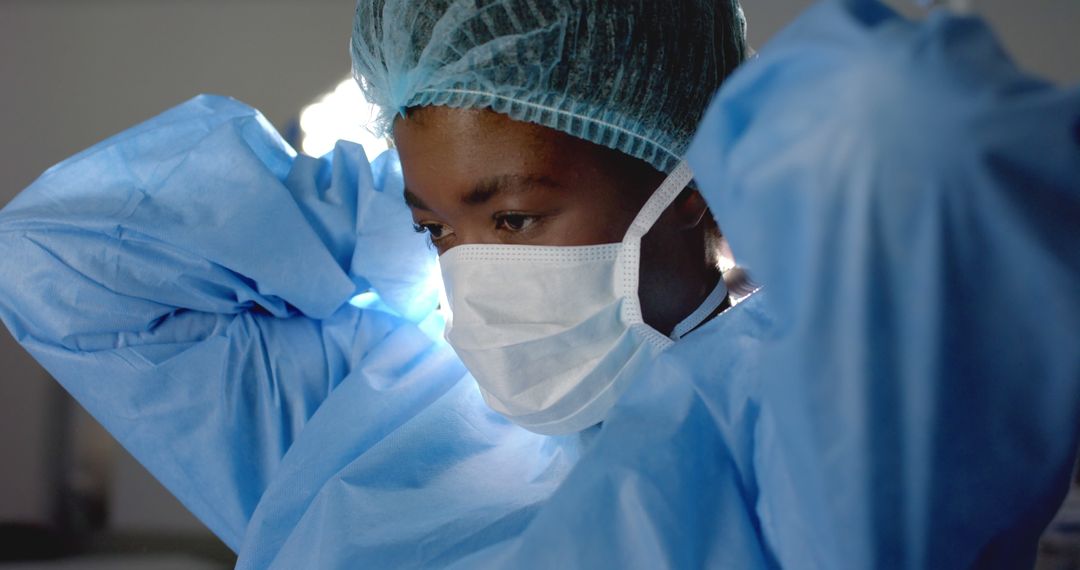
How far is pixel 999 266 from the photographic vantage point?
0.59m

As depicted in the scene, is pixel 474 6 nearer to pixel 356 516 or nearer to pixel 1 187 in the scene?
pixel 356 516

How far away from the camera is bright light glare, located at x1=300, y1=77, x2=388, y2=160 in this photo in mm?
1457

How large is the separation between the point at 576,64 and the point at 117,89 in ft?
7.41

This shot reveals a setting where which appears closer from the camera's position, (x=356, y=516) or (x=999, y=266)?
(x=999, y=266)

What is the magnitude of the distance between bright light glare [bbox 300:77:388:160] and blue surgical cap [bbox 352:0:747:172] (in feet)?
0.88

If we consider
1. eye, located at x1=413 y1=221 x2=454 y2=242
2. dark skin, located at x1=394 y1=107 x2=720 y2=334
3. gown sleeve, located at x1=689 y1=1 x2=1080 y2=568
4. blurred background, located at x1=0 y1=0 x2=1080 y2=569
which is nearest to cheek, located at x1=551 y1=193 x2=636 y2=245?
dark skin, located at x1=394 y1=107 x2=720 y2=334

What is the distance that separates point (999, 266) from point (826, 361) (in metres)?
0.12

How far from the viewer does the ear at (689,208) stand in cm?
107

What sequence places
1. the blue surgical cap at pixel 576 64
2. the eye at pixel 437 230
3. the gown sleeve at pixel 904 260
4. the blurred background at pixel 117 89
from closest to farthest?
the gown sleeve at pixel 904 260, the blue surgical cap at pixel 576 64, the eye at pixel 437 230, the blurred background at pixel 117 89

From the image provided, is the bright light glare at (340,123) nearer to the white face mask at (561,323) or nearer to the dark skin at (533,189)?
the dark skin at (533,189)

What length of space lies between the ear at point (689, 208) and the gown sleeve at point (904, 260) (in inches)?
15.9

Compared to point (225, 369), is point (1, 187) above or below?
below

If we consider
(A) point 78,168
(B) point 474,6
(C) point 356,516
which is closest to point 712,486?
(C) point 356,516

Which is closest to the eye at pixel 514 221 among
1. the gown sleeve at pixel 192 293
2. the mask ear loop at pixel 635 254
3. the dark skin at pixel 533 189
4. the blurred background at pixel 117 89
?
the dark skin at pixel 533 189
